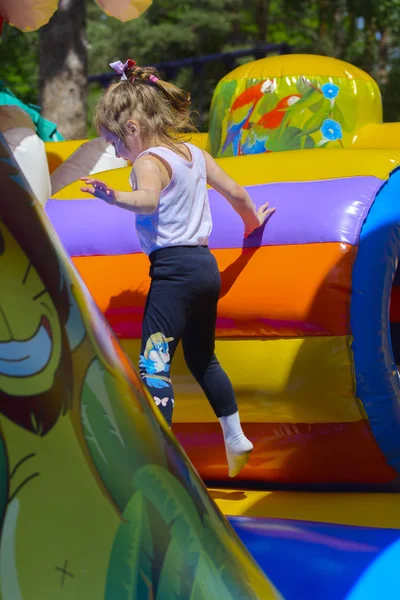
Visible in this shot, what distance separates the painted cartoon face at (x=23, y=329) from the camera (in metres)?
1.13

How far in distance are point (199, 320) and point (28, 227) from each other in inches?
49.3

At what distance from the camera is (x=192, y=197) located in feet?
7.68

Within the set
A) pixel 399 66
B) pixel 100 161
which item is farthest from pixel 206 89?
pixel 100 161

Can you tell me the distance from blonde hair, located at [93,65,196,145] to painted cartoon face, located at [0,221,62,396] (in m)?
1.21

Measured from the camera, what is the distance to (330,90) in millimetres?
4160

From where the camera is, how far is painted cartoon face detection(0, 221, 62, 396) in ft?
3.71

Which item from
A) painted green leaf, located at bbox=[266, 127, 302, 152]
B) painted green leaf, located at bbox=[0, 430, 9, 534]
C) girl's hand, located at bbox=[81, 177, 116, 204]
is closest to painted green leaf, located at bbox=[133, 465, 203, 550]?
painted green leaf, located at bbox=[0, 430, 9, 534]

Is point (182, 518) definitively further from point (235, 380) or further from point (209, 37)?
point (209, 37)

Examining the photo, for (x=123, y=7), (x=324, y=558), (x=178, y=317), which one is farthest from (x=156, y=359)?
(x=123, y=7)

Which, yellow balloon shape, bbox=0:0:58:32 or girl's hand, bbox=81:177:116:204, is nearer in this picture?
yellow balloon shape, bbox=0:0:58:32

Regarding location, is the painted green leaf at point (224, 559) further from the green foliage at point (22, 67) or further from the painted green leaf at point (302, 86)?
the green foliage at point (22, 67)

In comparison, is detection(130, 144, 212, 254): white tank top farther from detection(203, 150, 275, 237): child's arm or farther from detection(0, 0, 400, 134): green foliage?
detection(0, 0, 400, 134): green foliage

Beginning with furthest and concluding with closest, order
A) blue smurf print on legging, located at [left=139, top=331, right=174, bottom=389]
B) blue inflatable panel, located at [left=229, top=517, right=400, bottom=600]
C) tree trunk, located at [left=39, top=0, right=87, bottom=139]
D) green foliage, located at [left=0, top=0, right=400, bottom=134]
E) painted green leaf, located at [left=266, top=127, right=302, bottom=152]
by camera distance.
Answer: green foliage, located at [left=0, top=0, right=400, bottom=134] → tree trunk, located at [left=39, top=0, right=87, bottom=139] → painted green leaf, located at [left=266, top=127, right=302, bottom=152] → blue smurf print on legging, located at [left=139, top=331, right=174, bottom=389] → blue inflatable panel, located at [left=229, top=517, right=400, bottom=600]

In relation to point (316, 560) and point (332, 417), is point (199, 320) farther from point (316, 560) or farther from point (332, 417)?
point (316, 560)
